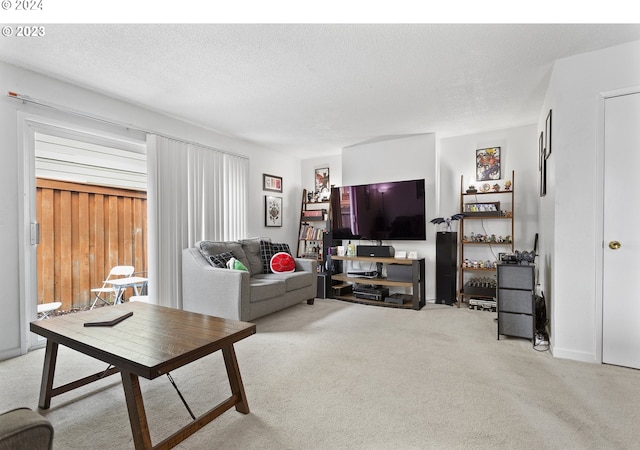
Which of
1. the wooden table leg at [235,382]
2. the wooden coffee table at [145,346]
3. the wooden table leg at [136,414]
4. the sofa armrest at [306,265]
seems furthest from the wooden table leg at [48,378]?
the sofa armrest at [306,265]

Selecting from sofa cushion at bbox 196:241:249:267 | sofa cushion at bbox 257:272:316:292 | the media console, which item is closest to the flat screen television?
the media console

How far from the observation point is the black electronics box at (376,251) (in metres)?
4.47

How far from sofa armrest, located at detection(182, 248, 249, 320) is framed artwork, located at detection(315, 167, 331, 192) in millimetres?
2649

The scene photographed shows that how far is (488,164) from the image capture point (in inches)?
168

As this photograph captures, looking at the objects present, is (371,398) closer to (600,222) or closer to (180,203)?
(600,222)

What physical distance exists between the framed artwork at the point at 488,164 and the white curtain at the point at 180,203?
11.1 feet

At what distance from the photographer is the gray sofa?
324 cm

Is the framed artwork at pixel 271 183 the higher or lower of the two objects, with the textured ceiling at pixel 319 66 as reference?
lower

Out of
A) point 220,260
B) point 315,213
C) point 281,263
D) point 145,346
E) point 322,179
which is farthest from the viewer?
point 322,179

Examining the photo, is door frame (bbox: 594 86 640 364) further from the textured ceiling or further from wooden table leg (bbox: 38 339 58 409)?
wooden table leg (bbox: 38 339 58 409)

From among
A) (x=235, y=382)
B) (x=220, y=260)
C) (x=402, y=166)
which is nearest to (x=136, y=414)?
(x=235, y=382)

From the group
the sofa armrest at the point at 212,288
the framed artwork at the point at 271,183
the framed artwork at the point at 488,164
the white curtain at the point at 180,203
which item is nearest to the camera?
the sofa armrest at the point at 212,288

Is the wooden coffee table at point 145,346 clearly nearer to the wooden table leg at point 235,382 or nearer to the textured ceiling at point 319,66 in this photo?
the wooden table leg at point 235,382

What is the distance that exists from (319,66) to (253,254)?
258 cm
